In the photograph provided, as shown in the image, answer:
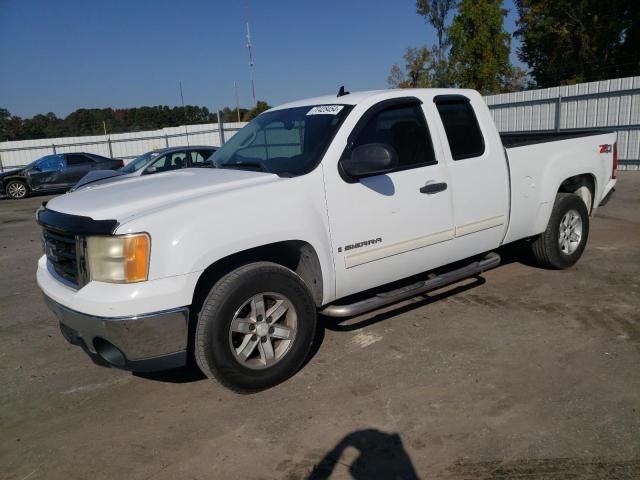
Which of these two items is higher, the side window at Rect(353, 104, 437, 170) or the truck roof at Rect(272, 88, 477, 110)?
the truck roof at Rect(272, 88, 477, 110)

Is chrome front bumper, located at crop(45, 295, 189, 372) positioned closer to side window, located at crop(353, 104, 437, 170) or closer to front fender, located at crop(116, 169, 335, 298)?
front fender, located at crop(116, 169, 335, 298)

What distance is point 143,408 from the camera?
3.42m

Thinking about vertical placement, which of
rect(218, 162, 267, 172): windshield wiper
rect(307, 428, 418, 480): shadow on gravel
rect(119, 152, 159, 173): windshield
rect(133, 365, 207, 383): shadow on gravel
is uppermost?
rect(218, 162, 267, 172): windshield wiper

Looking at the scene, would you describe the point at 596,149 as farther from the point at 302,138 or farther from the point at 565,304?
the point at 302,138

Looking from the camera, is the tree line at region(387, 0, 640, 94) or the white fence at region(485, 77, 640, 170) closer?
the white fence at region(485, 77, 640, 170)

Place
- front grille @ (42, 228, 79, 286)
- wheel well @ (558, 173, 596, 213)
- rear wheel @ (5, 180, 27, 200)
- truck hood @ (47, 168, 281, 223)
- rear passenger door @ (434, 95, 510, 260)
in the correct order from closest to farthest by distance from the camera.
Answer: truck hood @ (47, 168, 281, 223) → front grille @ (42, 228, 79, 286) → rear passenger door @ (434, 95, 510, 260) → wheel well @ (558, 173, 596, 213) → rear wheel @ (5, 180, 27, 200)

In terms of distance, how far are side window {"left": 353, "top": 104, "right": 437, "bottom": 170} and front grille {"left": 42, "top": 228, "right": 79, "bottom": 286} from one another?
209 cm

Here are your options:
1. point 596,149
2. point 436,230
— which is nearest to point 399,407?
point 436,230

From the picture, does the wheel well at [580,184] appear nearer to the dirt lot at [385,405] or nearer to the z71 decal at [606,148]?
the z71 decal at [606,148]

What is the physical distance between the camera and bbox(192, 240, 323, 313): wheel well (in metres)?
3.29

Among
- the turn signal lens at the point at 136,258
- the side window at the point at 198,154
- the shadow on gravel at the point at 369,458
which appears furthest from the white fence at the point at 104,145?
Answer: the shadow on gravel at the point at 369,458

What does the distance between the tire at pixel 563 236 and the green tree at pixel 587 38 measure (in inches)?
867

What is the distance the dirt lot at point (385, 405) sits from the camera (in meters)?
2.75

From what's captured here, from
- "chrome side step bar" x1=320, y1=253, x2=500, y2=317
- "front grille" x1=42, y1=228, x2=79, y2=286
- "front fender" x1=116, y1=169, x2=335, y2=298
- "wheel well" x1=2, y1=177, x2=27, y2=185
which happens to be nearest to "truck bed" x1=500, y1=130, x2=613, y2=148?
"chrome side step bar" x1=320, y1=253, x2=500, y2=317
